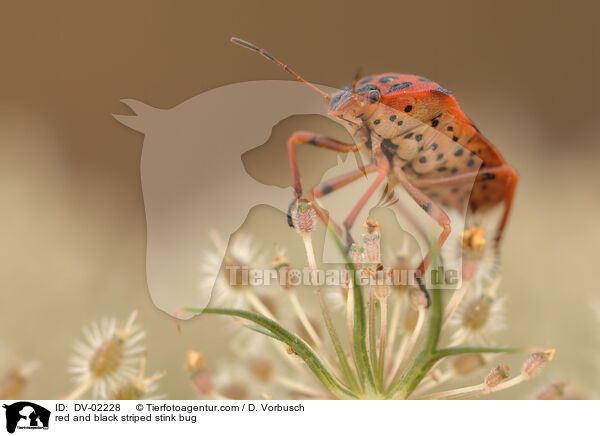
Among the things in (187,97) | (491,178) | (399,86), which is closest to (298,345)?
(399,86)

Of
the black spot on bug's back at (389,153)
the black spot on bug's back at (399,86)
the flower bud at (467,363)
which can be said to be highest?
the black spot on bug's back at (399,86)

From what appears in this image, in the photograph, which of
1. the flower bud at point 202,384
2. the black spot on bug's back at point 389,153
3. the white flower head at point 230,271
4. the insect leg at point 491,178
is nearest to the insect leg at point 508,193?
the insect leg at point 491,178

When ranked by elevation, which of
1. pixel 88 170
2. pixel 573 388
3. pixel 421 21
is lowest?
pixel 573 388

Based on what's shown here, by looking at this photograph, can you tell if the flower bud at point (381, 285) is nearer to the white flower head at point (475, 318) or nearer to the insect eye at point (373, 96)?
the white flower head at point (475, 318)

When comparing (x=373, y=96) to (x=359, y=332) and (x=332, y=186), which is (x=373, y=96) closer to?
(x=332, y=186)

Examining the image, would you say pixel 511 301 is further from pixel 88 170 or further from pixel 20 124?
pixel 20 124
